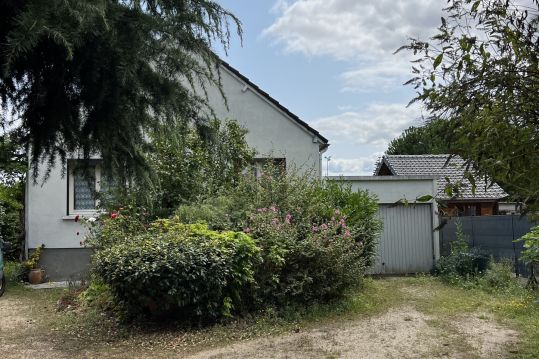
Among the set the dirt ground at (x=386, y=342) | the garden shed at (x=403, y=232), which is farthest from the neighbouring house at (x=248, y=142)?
the dirt ground at (x=386, y=342)

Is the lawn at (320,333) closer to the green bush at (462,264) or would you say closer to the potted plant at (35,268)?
the green bush at (462,264)

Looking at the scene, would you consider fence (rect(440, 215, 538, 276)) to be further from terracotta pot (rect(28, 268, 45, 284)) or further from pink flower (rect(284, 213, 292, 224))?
terracotta pot (rect(28, 268, 45, 284))

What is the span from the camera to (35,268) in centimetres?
1364

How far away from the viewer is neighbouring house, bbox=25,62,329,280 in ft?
46.2

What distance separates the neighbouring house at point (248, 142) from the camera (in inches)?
554

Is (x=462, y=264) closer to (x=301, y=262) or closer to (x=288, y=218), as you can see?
(x=288, y=218)

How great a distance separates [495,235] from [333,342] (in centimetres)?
837

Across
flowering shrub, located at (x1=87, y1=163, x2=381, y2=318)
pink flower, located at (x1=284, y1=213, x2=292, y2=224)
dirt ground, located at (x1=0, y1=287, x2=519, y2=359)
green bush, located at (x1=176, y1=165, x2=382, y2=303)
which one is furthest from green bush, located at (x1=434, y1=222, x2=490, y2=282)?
pink flower, located at (x1=284, y1=213, x2=292, y2=224)

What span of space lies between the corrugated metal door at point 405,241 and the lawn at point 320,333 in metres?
4.94

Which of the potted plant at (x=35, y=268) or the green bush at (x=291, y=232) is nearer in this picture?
the green bush at (x=291, y=232)

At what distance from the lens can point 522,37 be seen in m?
2.97

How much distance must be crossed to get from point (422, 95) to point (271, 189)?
7.63 metres

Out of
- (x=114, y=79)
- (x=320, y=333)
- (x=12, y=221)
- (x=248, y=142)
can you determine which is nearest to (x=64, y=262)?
(x=12, y=221)

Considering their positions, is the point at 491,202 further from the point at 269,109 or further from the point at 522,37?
the point at 522,37
